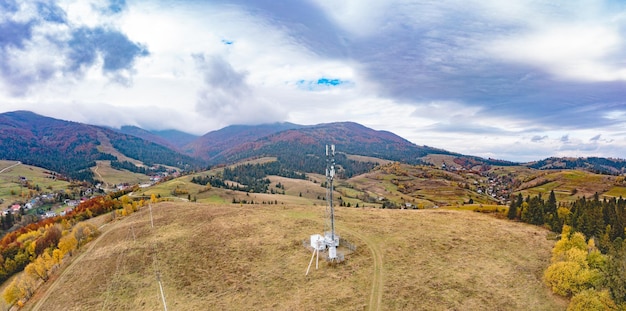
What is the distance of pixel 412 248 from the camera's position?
63.9 metres

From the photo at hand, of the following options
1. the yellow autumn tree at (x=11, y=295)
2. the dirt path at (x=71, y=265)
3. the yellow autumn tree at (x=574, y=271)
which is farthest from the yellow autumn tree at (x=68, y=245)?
the yellow autumn tree at (x=574, y=271)

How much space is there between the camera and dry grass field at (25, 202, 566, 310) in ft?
160

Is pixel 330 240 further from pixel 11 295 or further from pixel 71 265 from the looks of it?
pixel 11 295

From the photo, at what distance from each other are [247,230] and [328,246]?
87.5 ft

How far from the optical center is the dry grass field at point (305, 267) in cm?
4888

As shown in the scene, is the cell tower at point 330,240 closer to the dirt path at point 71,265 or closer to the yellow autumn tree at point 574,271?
the yellow autumn tree at point 574,271

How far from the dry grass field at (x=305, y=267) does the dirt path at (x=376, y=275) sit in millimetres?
182

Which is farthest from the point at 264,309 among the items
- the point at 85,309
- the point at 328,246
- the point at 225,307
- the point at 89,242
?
the point at 89,242

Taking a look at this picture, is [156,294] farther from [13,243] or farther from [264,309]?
[13,243]

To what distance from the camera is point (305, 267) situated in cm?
5953

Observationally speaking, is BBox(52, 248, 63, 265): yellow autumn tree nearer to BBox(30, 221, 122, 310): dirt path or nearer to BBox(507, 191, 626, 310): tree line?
BBox(30, 221, 122, 310): dirt path

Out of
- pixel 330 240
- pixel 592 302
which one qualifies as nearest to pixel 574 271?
pixel 592 302

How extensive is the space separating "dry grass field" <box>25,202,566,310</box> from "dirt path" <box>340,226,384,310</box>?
7.2 inches

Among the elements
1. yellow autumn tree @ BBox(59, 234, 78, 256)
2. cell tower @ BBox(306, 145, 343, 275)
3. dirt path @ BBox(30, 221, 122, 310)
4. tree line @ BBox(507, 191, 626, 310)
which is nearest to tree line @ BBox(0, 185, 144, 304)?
yellow autumn tree @ BBox(59, 234, 78, 256)
